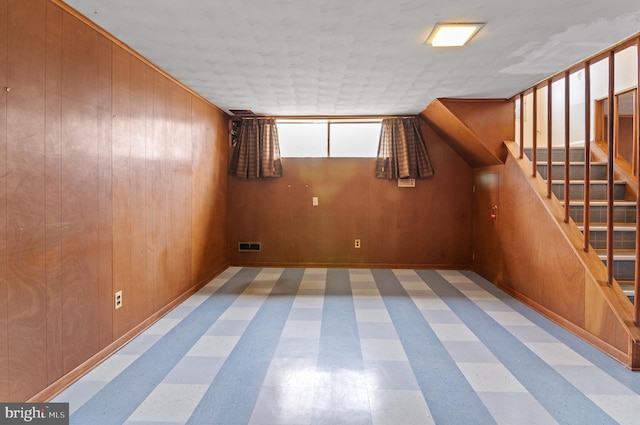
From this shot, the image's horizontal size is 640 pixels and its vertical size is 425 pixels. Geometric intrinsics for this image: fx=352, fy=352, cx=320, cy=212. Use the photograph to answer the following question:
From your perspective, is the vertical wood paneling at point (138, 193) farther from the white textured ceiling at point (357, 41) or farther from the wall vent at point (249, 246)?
the wall vent at point (249, 246)

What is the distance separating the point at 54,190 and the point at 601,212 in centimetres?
463

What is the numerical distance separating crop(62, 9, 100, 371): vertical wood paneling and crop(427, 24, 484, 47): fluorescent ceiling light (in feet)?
7.41

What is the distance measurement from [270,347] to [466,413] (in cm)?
138

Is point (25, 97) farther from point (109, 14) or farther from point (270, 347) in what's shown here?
point (270, 347)

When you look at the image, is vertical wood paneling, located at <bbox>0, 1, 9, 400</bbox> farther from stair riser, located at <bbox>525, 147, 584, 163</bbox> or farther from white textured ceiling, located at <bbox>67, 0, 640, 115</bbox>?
stair riser, located at <bbox>525, 147, 584, 163</bbox>

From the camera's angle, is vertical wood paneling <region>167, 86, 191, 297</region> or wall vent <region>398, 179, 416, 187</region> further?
wall vent <region>398, 179, 416, 187</region>

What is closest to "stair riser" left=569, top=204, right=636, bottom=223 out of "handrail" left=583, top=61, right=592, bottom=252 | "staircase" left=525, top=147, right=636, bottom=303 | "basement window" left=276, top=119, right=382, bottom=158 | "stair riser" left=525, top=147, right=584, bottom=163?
"staircase" left=525, top=147, right=636, bottom=303

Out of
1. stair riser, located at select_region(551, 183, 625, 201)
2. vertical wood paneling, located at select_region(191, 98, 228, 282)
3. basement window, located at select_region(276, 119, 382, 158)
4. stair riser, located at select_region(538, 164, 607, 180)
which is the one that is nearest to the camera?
stair riser, located at select_region(551, 183, 625, 201)

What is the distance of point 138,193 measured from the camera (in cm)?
287

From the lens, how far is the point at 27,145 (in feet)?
Result: 5.84

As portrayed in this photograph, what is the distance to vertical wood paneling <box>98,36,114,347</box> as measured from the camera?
93.6 inches

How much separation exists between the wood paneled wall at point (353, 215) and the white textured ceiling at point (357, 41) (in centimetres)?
161

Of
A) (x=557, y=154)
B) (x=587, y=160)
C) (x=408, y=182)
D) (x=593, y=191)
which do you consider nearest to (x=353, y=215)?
(x=408, y=182)

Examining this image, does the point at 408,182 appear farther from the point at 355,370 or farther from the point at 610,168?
the point at 355,370
